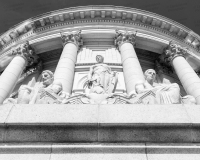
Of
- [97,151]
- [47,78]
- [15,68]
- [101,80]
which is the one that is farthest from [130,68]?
[97,151]

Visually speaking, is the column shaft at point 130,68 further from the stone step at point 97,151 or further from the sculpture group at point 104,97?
the stone step at point 97,151

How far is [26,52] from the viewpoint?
22.1m

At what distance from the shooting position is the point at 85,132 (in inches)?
192

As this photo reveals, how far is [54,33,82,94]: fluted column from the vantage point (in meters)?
15.8

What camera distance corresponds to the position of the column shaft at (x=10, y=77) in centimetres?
1655

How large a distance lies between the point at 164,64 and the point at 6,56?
1954cm

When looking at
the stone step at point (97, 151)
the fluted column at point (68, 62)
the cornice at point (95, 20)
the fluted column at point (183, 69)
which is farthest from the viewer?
the cornice at point (95, 20)

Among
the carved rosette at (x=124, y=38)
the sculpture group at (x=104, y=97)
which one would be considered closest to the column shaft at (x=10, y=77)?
the sculpture group at (x=104, y=97)

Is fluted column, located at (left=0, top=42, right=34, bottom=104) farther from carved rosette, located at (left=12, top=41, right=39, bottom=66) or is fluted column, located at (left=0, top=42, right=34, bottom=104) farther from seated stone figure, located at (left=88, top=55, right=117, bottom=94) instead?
seated stone figure, located at (left=88, top=55, right=117, bottom=94)

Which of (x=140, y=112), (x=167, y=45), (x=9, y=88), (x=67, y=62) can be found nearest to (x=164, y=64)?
(x=167, y=45)

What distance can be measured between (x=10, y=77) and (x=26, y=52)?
16.3 feet

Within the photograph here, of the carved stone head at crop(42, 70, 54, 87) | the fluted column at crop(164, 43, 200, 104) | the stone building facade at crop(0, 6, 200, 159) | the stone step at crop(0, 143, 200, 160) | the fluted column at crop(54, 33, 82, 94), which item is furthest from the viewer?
the fluted column at crop(164, 43, 200, 104)

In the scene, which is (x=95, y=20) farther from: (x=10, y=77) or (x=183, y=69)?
(x=10, y=77)

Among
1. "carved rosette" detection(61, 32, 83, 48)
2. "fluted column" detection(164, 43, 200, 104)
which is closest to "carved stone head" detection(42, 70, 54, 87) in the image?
"fluted column" detection(164, 43, 200, 104)
